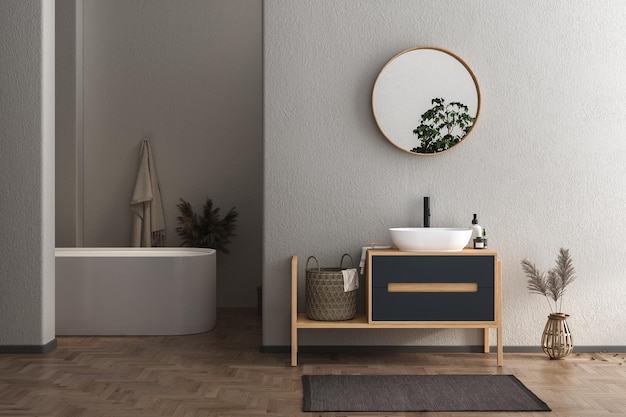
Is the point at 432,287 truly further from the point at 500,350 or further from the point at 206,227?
the point at 206,227

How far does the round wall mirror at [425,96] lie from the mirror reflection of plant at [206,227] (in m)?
2.25

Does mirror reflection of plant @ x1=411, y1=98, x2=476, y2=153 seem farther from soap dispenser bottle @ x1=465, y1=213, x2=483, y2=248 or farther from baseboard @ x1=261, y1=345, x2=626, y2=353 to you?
baseboard @ x1=261, y1=345, x2=626, y2=353

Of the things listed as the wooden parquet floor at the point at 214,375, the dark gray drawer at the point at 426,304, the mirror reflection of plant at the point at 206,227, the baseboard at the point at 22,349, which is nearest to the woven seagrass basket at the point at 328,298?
the dark gray drawer at the point at 426,304

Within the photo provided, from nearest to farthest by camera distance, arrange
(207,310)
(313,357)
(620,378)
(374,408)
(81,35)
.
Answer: (374,408), (620,378), (313,357), (207,310), (81,35)

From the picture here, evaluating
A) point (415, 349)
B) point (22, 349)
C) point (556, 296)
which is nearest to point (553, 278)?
point (556, 296)

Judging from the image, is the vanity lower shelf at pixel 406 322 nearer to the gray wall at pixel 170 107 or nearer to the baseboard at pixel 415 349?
the baseboard at pixel 415 349

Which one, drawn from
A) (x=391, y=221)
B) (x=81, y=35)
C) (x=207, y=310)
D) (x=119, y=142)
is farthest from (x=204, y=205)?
(x=391, y=221)

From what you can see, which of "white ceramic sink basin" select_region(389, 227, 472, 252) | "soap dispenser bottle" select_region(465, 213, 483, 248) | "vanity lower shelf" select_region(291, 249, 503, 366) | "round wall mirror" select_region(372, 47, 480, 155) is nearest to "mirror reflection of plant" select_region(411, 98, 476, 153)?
"round wall mirror" select_region(372, 47, 480, 155)

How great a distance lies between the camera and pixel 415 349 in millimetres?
4750

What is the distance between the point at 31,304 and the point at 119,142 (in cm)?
221

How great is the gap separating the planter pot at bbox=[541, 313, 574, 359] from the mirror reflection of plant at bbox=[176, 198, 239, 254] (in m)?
2.92

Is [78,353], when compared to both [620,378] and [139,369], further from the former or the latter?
[620,378]

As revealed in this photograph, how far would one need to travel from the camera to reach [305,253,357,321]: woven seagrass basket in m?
4.40

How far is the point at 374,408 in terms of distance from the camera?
3527 millimetres
